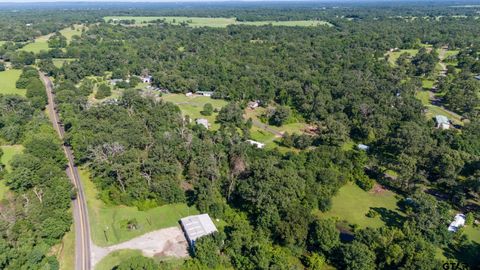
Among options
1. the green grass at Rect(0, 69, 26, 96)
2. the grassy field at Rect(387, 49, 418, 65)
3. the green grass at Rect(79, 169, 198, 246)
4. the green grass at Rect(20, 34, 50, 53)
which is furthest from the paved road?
the grassy field at Rect(387, 49, 418, 65)

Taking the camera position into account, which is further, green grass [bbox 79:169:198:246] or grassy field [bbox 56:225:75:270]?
green grass [bbox 79:169:198:246]

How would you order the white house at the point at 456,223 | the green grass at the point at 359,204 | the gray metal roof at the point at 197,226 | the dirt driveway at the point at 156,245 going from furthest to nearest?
1. the green grass at the point at 359,204
2. the white house at the point at 456,223
3. the gray metal roof at the point at 197,226
4. the dirt driveway at the point at 156,245

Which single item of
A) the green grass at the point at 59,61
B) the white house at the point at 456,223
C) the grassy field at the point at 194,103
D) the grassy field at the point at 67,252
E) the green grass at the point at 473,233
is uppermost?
the green grass at the point at 59,61

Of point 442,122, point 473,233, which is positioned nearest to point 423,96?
point 442,122

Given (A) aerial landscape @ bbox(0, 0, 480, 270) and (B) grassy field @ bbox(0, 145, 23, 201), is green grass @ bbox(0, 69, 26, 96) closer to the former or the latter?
(A) aerial landscape @ bbox(0, 0, 480, 270)

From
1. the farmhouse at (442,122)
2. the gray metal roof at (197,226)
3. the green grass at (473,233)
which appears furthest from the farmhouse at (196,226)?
the farmhouse at (442,122)

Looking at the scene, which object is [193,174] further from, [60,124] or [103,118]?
[60,124]

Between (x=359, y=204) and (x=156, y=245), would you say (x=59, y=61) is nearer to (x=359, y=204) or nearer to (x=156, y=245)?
(x=156, y=245)

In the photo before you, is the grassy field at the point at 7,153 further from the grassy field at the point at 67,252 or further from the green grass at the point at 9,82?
the green grass at the point at 9,82
